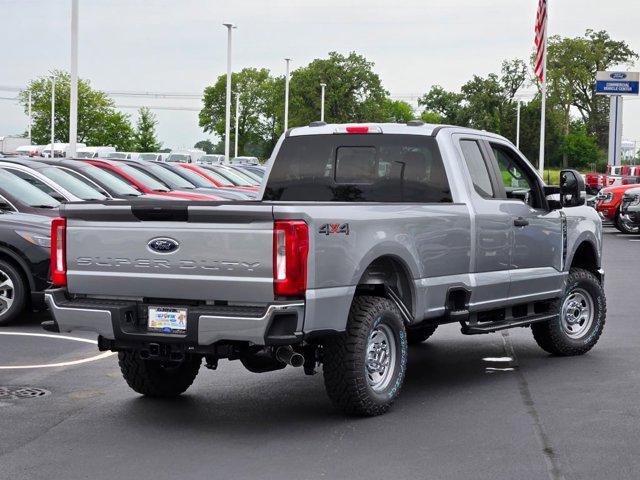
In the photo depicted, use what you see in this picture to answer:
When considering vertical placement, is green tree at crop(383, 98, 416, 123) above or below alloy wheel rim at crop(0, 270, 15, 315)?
above

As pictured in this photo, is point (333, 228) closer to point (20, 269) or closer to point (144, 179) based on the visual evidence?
point (20, 269)

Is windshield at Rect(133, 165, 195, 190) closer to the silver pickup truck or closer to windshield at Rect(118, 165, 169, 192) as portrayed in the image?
windshield at Rect(118, 165, 169, 192)

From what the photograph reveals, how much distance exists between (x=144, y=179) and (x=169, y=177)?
8.59 ft

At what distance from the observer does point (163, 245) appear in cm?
743

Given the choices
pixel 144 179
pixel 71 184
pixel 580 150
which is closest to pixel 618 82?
pixel 580 150

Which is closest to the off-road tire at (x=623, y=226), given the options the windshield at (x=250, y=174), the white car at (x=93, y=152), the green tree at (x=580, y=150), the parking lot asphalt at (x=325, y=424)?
the windshield at (x=250, y=174)

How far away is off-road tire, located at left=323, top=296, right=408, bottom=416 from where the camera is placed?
7648mm

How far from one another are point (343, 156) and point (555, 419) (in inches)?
113

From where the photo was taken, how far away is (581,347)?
10875 millimetres

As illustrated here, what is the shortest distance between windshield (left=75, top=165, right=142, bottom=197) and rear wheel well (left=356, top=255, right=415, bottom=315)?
10.5 m

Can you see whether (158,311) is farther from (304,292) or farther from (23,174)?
(23,174)

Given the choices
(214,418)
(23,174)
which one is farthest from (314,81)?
(214,418)

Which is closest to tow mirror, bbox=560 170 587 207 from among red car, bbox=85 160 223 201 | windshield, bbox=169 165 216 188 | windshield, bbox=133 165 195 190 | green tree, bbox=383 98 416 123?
red car, bbox=85 160 223 201

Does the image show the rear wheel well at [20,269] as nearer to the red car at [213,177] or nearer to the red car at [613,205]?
the red car at [213,177]
